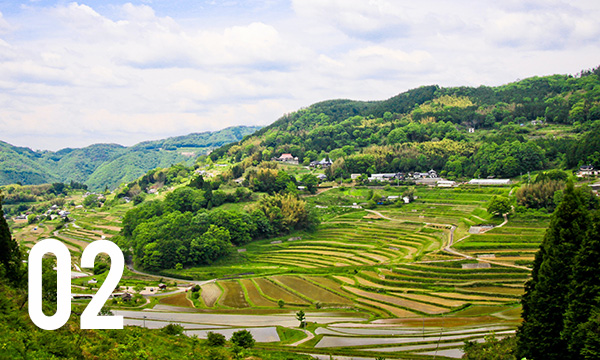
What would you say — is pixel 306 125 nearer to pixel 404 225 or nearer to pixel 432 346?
pixel 404 225

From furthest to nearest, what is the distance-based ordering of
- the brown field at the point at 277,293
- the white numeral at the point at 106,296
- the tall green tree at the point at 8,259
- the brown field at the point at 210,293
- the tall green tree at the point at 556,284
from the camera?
the brown field at the point at 210,293 < the brown field at the point at 277,293 < the tall green tree at the point at 8,259 < the tall green tree at the point at 556,284 < the white numeral at the point at 106,296

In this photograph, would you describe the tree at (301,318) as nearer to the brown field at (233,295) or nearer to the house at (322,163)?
the brown field at (233,295)

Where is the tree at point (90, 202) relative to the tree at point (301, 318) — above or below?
above

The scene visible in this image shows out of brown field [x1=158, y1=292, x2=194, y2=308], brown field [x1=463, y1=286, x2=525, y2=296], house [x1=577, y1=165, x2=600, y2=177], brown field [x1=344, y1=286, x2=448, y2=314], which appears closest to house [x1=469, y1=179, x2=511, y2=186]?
house [x1=577, y1=165, x2=600, y2=177]

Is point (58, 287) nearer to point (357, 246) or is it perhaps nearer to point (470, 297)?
point (470, 297)

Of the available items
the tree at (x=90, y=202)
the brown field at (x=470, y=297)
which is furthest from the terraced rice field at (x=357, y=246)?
the tree at (x=90, y=202)

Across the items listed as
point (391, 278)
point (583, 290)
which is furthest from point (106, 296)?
point (391, 278)
